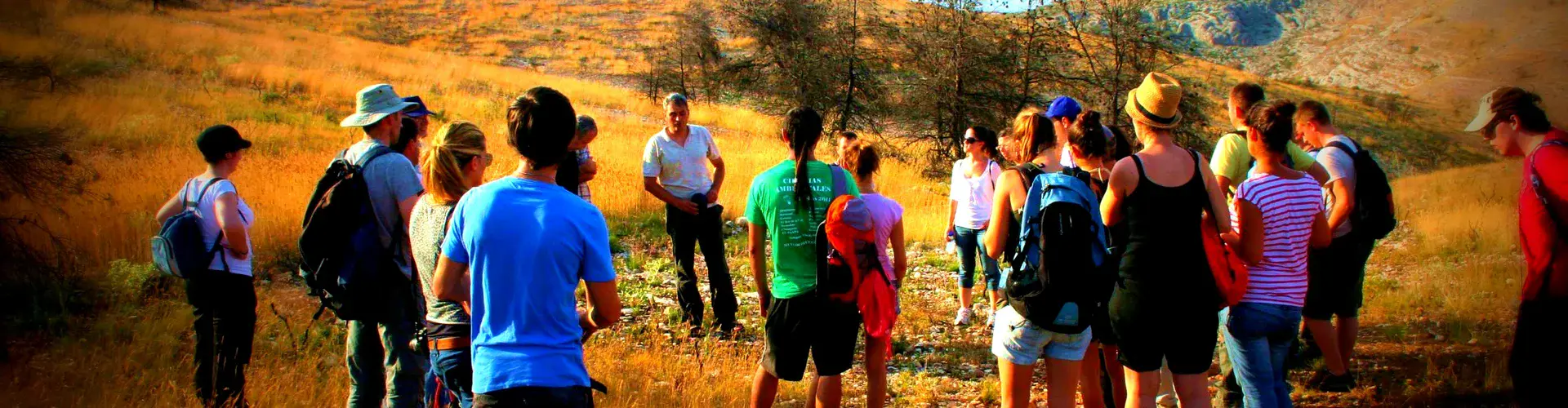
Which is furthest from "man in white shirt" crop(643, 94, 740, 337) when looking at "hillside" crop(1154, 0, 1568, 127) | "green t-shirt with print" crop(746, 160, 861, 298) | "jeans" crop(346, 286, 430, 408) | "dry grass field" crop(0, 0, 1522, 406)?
"hillside" crop(1154, 0, 1568, 127)

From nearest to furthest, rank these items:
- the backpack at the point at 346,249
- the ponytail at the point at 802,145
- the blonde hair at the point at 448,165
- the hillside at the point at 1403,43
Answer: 1. the blonde hair at the point at 448,165
2. the backpack at the point at 346,249
3. the ponytail at the point at 802,145
4. the hillside at the point at 1403,43

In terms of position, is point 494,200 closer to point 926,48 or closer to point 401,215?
point 401,215

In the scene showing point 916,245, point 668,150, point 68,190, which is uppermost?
point 668,150

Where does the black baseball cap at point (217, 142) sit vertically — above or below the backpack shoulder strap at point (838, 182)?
above

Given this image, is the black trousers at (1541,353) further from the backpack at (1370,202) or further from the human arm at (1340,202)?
the backpack at (1370,202)

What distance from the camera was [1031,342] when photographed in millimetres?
3605

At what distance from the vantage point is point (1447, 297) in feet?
25.0

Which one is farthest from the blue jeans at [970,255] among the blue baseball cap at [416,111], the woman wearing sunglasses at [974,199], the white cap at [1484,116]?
the blue baseball cap at [416,111]

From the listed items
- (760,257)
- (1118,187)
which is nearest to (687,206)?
(760,257)

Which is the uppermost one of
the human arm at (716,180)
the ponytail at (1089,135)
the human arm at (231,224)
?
the ponytail at (1089,135)

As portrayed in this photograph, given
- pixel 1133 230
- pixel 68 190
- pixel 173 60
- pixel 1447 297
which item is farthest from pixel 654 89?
pixel 1133 230

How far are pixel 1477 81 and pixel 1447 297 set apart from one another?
804 inches

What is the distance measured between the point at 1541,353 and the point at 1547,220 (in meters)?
0.55

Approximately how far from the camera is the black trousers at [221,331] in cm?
423
